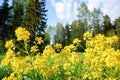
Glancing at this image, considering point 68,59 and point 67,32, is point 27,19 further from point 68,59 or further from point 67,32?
point 68,59

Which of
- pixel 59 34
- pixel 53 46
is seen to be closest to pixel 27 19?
pixel 59 34

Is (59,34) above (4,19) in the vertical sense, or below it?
above

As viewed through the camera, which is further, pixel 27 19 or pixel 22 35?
pixel 27 19

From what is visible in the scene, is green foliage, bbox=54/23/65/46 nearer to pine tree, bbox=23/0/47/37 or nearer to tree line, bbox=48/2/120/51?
tree line, bbox=48/2/120/51

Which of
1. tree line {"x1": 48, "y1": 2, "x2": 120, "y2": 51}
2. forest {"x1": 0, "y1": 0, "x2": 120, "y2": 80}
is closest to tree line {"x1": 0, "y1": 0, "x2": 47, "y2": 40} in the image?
forest {"x1": 0, "y1": 0, "x2": 120, "y2": 80}

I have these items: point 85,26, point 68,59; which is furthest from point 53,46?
point 85,26

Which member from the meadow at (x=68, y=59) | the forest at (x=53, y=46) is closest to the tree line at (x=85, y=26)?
the forest at (x=53, y=46)

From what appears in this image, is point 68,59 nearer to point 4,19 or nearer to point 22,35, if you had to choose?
point 22,35

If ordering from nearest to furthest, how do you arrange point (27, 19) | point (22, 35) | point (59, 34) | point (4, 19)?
point (22, 35), point (27, 19), point (4, 19), point (59, 34)

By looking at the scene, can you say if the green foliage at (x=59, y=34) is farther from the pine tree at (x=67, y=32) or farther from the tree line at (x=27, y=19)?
the tree line at (x=27, y=19)

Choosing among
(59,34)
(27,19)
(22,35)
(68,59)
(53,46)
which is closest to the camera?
(22,35)

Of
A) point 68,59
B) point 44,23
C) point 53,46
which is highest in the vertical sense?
point 44,23

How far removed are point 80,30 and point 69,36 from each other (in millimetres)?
6980

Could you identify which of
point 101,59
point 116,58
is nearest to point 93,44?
point 101,59
